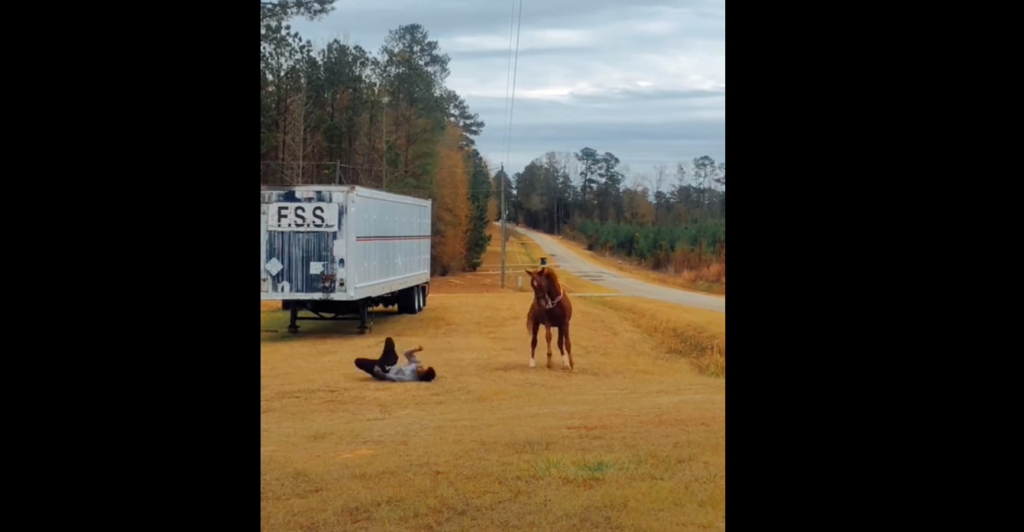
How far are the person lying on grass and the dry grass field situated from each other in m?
0.11

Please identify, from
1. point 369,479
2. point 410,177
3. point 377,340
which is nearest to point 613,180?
point 410,177

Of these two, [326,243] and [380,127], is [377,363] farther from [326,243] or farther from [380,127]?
[380,127]

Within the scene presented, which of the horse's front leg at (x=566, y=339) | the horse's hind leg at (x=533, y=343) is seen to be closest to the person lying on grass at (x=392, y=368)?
the horse's hind leg at (x=533, y=343)

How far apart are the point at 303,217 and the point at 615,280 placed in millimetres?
2861

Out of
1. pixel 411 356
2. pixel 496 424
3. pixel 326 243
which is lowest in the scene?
pixel 496 424

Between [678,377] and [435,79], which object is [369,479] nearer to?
[678,377]

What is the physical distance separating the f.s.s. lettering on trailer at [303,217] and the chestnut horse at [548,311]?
70.9 inches

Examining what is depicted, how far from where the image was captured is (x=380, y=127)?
374 inches

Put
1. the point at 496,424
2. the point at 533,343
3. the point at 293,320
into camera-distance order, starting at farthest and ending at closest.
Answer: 1. the point at 293,320
2. the point at 533,343
3. the point at 496,424

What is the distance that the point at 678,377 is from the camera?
27.8ft

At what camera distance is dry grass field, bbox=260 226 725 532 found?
231 inches

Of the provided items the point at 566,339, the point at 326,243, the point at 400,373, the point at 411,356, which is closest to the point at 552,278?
the point at 566,339

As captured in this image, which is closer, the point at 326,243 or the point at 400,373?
the point at 400,373

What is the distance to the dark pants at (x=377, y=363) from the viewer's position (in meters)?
8.37
